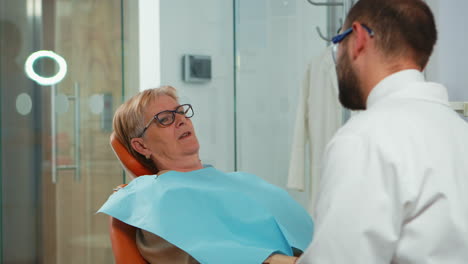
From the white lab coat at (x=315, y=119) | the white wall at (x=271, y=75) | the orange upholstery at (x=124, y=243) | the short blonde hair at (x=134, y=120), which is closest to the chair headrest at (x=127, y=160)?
the short blonde hair at (x=134, y=120)

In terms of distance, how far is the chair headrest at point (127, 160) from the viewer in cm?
196

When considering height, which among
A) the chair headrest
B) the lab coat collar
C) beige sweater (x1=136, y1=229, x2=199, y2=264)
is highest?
the lab coat collar

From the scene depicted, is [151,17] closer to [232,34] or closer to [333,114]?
[232,34]

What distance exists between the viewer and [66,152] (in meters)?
2.71

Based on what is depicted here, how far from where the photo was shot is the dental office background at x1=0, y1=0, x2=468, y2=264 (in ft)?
8.53

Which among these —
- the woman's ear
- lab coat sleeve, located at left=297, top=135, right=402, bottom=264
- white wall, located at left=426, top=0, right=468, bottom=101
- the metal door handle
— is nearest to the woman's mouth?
the woman's ear

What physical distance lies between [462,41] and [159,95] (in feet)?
6.20

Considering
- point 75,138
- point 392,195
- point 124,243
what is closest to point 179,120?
point 124,243

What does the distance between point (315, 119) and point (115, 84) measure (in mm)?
1072

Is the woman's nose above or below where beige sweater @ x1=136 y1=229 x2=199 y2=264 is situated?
above

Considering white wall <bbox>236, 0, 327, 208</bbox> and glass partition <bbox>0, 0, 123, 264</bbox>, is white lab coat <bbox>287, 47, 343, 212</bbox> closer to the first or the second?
white wall <bbox>236, 0, 327, 208</bbox>

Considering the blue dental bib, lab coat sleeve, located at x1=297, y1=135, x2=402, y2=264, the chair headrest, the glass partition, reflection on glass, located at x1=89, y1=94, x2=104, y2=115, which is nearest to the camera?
lab coat sleeve, located at x1=297, y1=135, x2=402, y2=264

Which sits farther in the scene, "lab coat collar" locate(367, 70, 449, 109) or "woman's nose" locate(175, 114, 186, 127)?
"woman's nose" locate(175, 114, 186, 127)

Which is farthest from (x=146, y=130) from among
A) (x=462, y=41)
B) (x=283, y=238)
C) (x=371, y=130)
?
(x=462, y=41)
